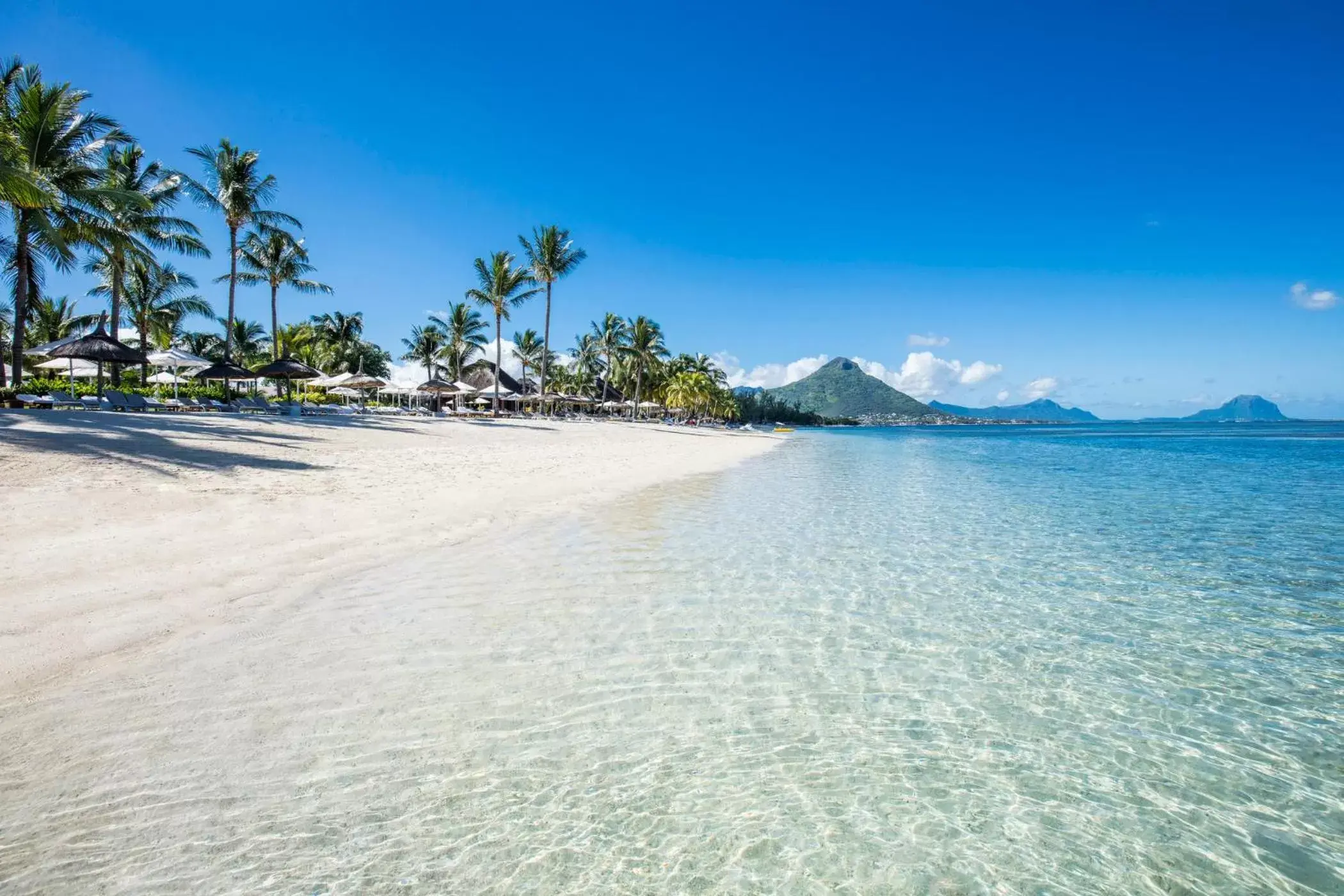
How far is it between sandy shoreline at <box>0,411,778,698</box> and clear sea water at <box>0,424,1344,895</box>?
0.63 m

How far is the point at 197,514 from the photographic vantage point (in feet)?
24.9

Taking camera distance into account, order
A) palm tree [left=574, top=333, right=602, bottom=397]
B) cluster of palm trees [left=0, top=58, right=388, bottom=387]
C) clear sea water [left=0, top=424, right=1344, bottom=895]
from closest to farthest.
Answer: clear sea water [left=0, top=424, right=1344, bottom=895], cluster of palm trees [left=0, top=58, right=388, bottom=387], palm tree [left=574, top=333, right=602, bottom=397]

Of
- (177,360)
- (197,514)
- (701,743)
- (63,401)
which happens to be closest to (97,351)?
(63,401)

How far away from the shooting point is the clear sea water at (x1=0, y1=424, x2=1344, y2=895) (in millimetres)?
2623

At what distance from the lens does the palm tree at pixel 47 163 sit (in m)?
19.3

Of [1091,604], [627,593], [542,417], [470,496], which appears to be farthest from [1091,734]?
[542,417]

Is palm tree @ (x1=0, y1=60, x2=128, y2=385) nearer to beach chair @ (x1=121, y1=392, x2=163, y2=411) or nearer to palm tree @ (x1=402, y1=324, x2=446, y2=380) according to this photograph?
beach chair @ (x1=121, y1=392, x2=163, y2=411)

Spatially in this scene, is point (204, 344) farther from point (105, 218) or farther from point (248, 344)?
point (105, 218)

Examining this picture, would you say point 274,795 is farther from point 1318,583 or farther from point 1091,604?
point 1318,583

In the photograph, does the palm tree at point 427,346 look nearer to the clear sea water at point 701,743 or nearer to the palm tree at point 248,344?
the palm tree at point 248,344

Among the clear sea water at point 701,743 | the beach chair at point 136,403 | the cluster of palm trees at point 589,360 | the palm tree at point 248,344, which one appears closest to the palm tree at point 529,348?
the cluster of palm trees at point 589,360

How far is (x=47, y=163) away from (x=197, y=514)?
2138 centimetres

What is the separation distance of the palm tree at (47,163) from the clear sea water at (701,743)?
21455mm

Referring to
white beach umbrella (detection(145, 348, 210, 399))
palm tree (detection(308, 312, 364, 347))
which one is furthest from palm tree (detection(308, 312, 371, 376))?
white beach umbrella (detection(145, 348, 210, 399))
